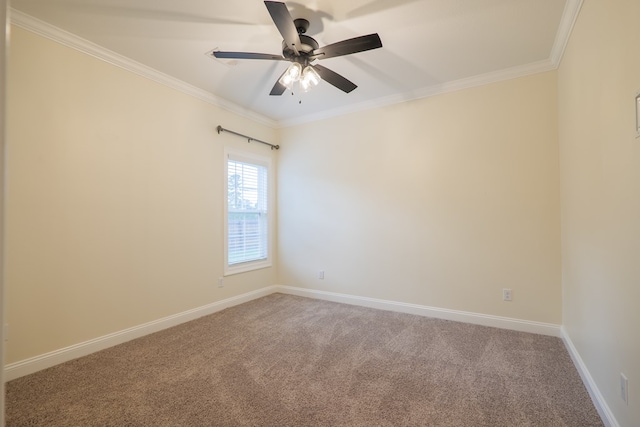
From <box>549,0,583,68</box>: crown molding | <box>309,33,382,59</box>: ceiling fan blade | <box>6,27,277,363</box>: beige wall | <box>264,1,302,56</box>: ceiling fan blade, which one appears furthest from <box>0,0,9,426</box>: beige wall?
<box>549,0,583,68</box>: crown molding

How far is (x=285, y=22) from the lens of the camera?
189 cm

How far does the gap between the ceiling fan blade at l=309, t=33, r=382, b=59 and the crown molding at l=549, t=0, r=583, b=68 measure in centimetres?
142

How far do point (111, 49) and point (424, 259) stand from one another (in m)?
3.81

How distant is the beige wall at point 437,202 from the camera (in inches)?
118

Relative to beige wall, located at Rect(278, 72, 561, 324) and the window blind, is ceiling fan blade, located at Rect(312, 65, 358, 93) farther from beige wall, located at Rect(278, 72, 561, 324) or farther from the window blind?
the window blind

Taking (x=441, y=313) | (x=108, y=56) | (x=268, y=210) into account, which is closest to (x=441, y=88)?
(x=441, y=313)

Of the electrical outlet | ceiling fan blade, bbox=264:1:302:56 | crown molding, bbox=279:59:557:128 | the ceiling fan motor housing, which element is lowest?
the electrical outlet

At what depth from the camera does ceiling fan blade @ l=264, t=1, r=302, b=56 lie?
67.7 inches

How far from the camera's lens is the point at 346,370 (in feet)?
7.64

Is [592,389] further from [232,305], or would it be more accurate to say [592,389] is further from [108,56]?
[108,56]

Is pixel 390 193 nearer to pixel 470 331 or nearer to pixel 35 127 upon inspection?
pixel 470 331

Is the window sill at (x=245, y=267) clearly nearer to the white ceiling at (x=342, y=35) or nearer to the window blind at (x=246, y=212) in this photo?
the window blind at (x=246, y=212)

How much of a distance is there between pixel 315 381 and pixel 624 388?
172 centimetres

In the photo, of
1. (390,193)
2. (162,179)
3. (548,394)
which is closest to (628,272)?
(548,394)
